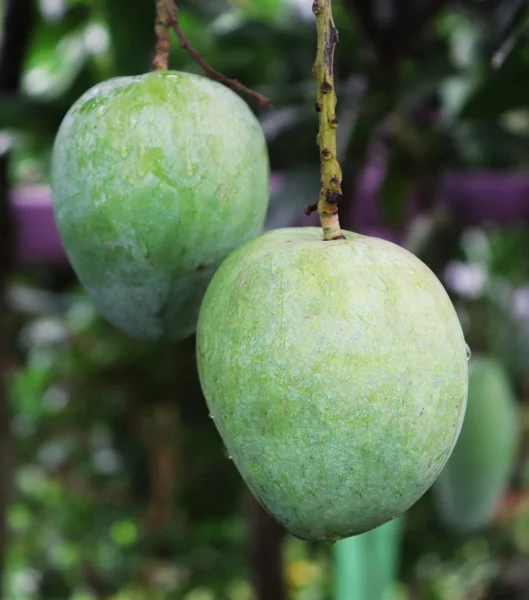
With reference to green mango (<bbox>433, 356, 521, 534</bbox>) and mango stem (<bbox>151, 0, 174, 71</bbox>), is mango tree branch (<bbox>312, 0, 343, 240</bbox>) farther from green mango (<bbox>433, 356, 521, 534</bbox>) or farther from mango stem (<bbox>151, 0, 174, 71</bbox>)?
green mango (<bbox>433, 356, 521, 534</bbox>)

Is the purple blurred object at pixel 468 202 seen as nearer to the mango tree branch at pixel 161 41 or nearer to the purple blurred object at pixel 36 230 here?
the purple blurred object at pixel 36 230

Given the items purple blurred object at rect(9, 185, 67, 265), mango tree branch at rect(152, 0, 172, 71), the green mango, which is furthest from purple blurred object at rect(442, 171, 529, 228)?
mango tree branch at rect(152, 0, 172, 71)

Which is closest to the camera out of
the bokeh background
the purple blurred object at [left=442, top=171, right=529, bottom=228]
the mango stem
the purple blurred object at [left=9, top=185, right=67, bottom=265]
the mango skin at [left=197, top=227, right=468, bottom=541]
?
the mango skin at [left=197, top=227, right=468, bottom=541]

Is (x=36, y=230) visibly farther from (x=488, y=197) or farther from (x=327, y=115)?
(x=327, y=115)

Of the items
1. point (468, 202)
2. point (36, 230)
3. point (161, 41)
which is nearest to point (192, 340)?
point (36, 230)

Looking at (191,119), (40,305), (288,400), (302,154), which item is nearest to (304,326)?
(288,400)
